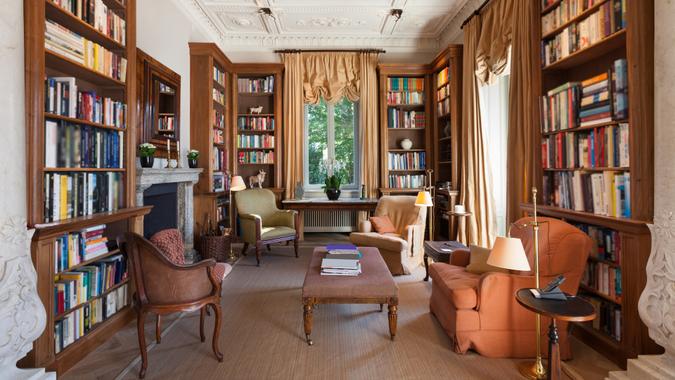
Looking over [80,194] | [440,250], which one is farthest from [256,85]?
[440,250]

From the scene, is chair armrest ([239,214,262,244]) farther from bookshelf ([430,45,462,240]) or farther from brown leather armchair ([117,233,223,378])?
bookshelf ([430,45,462,240])

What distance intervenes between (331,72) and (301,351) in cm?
515

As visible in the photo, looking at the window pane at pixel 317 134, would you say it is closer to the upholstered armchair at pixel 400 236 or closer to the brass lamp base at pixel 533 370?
the upholstered armchair at pixel 400 236

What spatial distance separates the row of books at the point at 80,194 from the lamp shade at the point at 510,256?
2.75m

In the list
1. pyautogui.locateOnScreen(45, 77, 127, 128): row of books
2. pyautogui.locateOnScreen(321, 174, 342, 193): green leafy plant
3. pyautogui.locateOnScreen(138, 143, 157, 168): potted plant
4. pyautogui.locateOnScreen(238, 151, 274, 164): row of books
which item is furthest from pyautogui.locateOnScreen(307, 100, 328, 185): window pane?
pyautogui.locateOnScreen(45, 77, 127, 128): row of books

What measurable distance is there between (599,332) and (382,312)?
1608mm

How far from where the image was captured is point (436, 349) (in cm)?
249

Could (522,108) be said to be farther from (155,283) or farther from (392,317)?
(155,283)

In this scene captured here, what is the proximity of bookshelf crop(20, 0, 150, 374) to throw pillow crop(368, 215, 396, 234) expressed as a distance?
2.76 meters

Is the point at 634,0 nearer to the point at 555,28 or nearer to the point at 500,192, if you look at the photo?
the point at 555,28

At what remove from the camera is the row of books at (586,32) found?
2339mm

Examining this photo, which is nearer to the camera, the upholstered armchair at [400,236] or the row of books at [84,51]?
the row of books at [84,51]

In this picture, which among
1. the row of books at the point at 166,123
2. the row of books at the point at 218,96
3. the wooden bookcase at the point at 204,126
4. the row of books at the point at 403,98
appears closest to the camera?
the row of books at the point at 166,123

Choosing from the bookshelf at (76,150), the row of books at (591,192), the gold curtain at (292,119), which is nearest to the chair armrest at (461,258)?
the row of books at (591,192)
